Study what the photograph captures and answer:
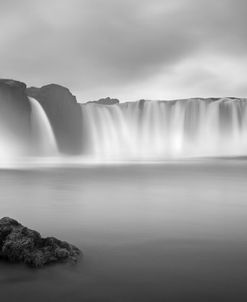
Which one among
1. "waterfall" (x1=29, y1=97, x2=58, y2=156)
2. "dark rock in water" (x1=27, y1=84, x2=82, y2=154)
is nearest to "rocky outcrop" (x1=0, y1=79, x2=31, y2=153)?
"waterfall" (x1=29, y1=97, x2=58, y2=156)

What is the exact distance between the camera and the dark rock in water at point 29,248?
17.1 ft

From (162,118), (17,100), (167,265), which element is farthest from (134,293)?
(162,118)

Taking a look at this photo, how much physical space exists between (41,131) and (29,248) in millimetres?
49005

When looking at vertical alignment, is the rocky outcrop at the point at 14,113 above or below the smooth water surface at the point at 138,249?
above

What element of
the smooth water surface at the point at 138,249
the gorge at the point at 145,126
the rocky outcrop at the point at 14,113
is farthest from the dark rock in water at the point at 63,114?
the smooth water surface at the point at 138,249

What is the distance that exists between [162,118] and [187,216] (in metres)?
58.1

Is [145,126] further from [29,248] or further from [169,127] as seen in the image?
[29,248]

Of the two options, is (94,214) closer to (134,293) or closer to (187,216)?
(187,216)

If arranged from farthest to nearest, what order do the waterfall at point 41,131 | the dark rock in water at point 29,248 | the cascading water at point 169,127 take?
1. the cascading water at point 169,127
2. the waterfall at point 41,131
3. the dark rock in water at point 29,248

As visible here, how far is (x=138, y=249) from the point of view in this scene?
20.1ft

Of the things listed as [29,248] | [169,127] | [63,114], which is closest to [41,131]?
[63,114]

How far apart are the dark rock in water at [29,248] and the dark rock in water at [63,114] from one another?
53183 mm

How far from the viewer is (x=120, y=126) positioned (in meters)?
65.9

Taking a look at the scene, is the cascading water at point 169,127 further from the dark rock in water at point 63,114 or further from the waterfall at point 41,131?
the waterfall at point 41,131
